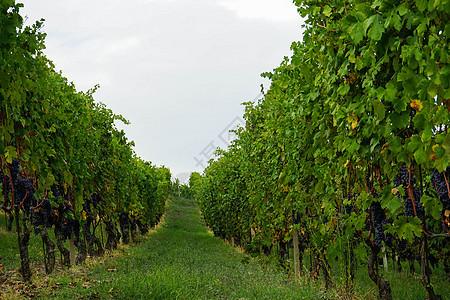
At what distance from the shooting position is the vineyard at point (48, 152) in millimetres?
3465

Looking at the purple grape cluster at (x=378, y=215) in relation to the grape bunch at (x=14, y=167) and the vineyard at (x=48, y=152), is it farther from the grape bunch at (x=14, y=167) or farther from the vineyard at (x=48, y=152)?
the grape bunch at (x=14, y=167)

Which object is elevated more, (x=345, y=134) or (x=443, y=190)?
(x=345, y=134)

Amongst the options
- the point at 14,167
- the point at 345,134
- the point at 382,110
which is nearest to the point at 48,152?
the point at 14,167

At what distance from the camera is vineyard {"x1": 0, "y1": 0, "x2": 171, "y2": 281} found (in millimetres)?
3465

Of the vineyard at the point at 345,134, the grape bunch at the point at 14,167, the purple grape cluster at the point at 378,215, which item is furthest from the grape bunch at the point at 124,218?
the purple grape cluster at the point at 378,215

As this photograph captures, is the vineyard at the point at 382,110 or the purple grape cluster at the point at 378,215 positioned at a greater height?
the vineyard at the point at 382,110

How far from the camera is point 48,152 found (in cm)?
450

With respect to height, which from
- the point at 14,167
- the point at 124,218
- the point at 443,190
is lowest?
the point at 124,218

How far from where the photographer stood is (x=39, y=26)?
436 cm

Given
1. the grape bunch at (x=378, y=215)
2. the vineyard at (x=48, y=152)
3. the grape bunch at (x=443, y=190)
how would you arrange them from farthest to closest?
the grape bunch at (x=378, y=215) → the vineyard at (x=48, y=152) → the grape bunch at (x=443, y=190)

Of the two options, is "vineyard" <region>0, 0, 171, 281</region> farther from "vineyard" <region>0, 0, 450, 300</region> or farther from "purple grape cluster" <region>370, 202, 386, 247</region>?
"purple grape cluster" <region>370, 202, 386, 247</region>

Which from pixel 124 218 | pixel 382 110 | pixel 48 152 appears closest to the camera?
pixel 382 110

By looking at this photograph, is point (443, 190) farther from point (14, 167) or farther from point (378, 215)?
point (14, 167)

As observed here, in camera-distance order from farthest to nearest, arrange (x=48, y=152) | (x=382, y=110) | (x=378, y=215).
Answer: (x=48, y=152), (x=378, y=215), (x=382, y=110)
